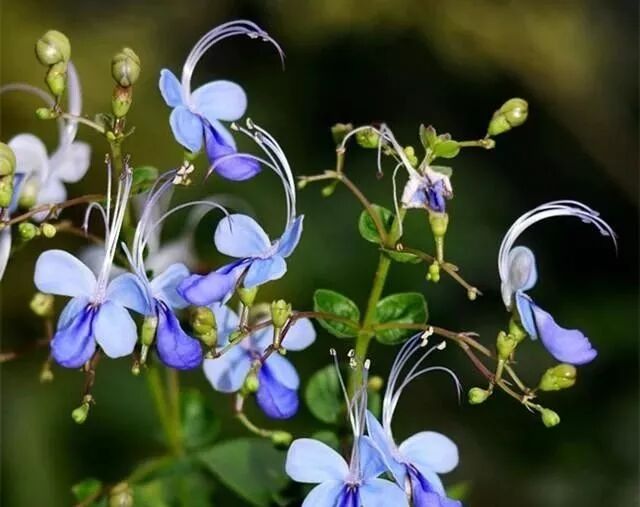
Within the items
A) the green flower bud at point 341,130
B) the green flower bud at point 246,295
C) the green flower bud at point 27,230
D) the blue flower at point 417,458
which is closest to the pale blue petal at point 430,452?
the blue flower at point 417,458

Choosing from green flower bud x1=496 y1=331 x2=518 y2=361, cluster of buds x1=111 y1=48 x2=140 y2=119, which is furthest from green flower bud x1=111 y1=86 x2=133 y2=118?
green flower bud x1=496 y1=331 x2=518 y2=361

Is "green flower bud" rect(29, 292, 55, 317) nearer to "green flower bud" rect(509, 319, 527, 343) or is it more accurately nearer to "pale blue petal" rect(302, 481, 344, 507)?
"pale blue petal" rect(302, 481, 344, 507)

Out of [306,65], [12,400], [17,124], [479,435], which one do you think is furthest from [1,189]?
[306,65]

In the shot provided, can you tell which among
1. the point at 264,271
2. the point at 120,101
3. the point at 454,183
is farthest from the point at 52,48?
the point at 454,183

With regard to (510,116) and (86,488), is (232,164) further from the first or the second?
(86,488)

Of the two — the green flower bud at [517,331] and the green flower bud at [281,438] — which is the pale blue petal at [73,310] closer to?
the green flower bud at [281,438]
